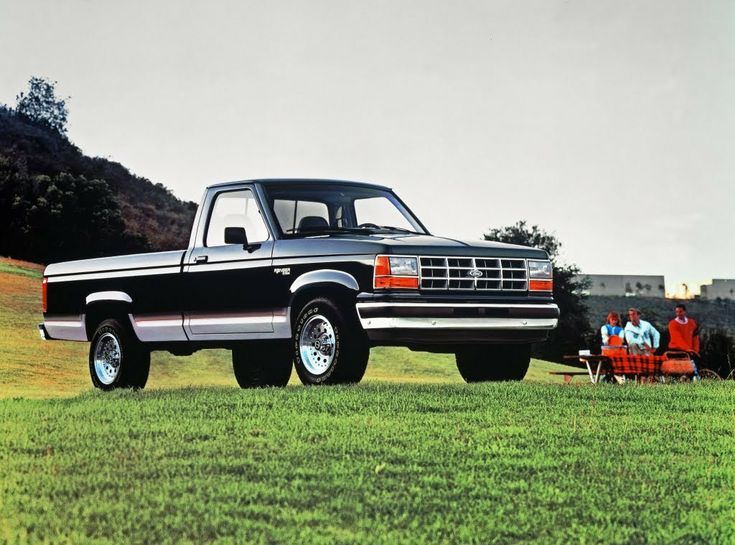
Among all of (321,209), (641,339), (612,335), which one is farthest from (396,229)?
(612,335)

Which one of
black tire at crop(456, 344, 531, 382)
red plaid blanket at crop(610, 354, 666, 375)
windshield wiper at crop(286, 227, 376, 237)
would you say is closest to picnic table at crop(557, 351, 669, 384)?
red plaid blanket at crop(610, 354, 666, 375)

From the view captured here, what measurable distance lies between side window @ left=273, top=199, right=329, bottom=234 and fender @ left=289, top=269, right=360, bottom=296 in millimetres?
823

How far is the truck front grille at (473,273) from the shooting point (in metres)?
12.8

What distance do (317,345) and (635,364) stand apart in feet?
28.2

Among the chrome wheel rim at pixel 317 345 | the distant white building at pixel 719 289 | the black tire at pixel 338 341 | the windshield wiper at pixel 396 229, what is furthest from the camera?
the distant white building at pixel 719 289

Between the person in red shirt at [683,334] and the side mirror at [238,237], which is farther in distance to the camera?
the person in red shirt at [683,334]

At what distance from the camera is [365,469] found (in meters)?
9.25

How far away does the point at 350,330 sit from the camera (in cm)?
1273

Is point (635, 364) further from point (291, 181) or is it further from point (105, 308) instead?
point (105, 308)

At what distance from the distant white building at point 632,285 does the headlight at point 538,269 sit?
332ft

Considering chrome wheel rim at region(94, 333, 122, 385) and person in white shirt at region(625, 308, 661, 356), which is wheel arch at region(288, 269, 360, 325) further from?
person in white shirt at region(625, 308, 661, 356)

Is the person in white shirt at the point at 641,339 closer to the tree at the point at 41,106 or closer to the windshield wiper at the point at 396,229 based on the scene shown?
the windshield wiper at the point at 396,229

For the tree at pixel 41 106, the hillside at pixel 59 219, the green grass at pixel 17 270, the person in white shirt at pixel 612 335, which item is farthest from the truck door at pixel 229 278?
the tree at pixel 41 106

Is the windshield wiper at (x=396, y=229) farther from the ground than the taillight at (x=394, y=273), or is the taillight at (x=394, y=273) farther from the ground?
the windshield wiper at (x=396, y=229)
